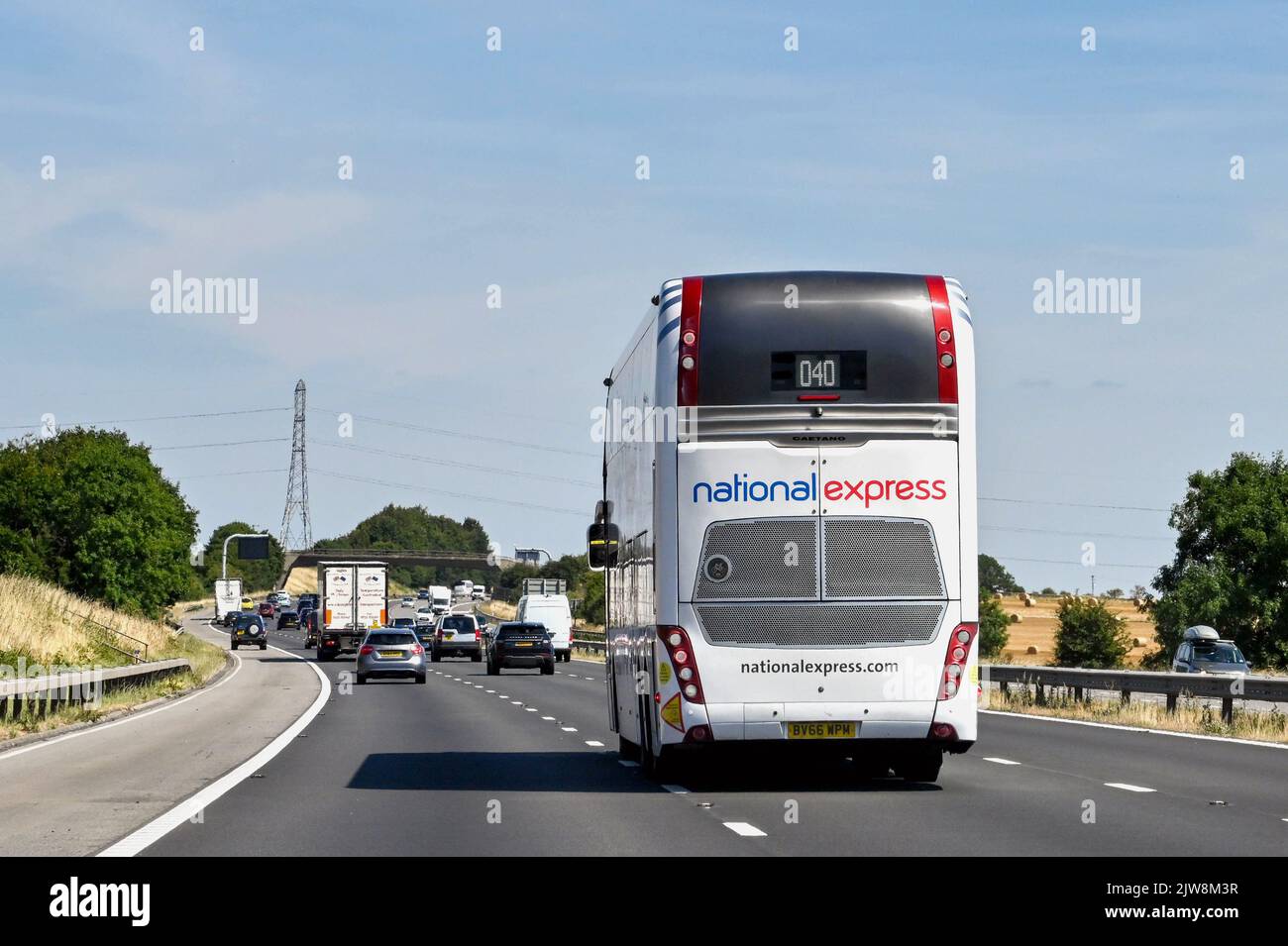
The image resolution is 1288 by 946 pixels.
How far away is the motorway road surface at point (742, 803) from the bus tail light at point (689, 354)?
10.6 feet

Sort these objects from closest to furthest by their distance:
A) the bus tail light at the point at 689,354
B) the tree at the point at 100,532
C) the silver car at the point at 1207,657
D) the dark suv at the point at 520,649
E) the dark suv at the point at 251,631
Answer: the bus tail light at the point at 689,354 → the silver car at the point at 1207,657 → the dark suv at the point at 520,649 → the dark suv at the point at 251,631 → the tree at the point at 100,532

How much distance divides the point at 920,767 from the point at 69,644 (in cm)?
3292

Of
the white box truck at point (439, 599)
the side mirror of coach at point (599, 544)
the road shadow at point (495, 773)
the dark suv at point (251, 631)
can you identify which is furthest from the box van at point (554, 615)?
the white box truck at point (439, 599)

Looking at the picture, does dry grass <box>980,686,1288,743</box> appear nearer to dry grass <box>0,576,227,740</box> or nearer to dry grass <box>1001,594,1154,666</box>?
dry grass <box>0,576,227,740</box>

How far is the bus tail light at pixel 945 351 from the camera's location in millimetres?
16234

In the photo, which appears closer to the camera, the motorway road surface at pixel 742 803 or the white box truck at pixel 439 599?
the motorway road surface at pixel 742 803

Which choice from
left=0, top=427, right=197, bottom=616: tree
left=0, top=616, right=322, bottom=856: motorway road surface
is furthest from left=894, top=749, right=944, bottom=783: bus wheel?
left=0, top=427, right=197, bottom=616: tree

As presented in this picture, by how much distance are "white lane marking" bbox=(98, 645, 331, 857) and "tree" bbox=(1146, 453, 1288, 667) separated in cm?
5518

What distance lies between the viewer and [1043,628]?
5054 inches

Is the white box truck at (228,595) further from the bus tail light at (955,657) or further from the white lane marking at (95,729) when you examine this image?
the bus tail light at (955,657)

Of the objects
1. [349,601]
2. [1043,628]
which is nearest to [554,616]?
[349,601]

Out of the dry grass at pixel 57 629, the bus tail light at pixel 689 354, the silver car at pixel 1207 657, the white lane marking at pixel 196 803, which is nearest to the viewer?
the white lane marking at pixel 196 803
